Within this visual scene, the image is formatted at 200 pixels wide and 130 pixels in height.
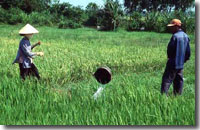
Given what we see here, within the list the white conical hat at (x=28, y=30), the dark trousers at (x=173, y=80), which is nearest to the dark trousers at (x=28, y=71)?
the white conical hat at (x=28, y=30)

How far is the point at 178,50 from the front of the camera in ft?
11.3

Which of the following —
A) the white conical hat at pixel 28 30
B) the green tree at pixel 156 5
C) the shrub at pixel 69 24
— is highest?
the green tree at pixel 156 5

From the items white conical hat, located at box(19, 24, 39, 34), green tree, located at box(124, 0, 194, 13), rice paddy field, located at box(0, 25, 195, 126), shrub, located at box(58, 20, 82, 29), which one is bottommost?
rice paddy field, located at box(0, 25, 195, 126)

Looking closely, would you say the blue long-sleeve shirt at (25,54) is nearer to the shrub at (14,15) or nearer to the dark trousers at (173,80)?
the shrub at (14,15)

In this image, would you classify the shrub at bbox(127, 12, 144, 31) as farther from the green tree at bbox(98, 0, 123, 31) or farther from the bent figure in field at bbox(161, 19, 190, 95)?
the bent figure in field at bbox(161, 19, 190, 95)

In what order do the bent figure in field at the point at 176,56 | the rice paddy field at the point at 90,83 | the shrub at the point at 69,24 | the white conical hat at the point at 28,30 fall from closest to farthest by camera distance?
1. the rice paddy field at the point at 90,83
2. the bent figure in field at the point at 176,56
3. the white conical hat at the point at 28,30
4. the shrub at the point at 69,24

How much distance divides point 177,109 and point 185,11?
891mm

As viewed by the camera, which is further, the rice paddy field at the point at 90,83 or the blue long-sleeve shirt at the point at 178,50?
the blue long-sleeve shirt at the point at 178,50

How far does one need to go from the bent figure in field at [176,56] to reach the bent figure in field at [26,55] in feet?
3.87

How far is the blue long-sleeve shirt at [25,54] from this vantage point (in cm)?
356

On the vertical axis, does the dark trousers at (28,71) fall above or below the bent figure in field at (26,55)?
below

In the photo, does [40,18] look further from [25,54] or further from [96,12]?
[96,12]

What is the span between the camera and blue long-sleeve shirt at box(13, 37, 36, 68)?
356cm

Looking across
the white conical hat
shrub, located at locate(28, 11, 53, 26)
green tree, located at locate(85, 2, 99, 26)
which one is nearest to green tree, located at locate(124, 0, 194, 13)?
green tree, located at locate(85, 2, 99, 26)
